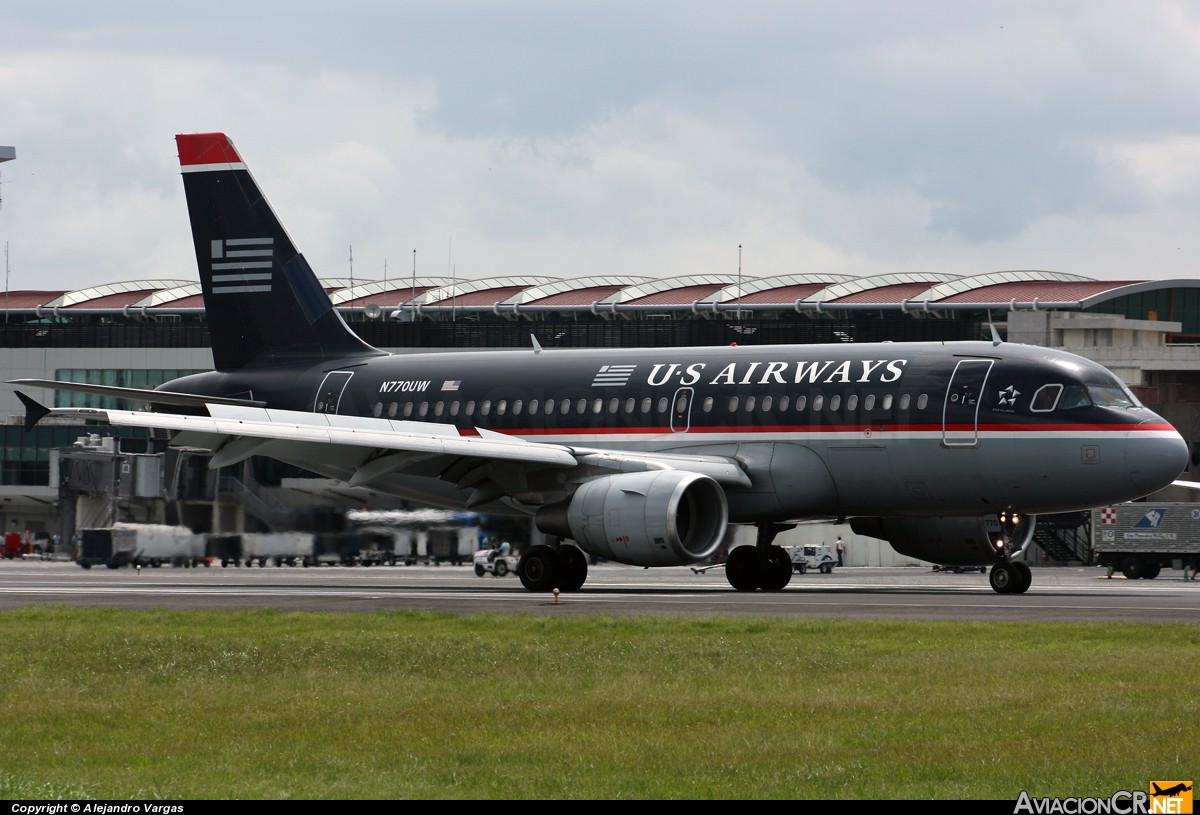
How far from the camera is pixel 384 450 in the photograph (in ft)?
112

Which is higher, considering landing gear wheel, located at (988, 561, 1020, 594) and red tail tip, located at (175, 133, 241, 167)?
red tail tip, located at (175, 133, 241, 167)

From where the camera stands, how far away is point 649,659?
18688 millimetres

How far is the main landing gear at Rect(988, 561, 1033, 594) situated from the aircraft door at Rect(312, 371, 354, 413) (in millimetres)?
15692

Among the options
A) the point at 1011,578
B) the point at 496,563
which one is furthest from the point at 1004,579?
the point at 496,563

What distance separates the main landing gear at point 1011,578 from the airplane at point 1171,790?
22335mm

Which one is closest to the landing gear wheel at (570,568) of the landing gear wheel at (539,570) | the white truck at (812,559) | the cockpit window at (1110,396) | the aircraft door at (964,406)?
the landing gear wheel at (539,570)

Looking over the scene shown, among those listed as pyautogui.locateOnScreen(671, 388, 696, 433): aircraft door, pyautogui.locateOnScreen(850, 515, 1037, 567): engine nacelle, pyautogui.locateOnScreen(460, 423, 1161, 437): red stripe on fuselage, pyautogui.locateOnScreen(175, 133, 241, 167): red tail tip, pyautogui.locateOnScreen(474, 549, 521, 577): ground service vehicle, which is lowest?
pyautogui.locateOnScreen(474, 549, 521, 577): ground service vehicle

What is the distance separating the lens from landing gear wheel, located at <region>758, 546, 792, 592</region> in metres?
35.8

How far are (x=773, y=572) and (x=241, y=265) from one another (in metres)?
15.8

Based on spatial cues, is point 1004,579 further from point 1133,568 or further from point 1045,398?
point 1133,568

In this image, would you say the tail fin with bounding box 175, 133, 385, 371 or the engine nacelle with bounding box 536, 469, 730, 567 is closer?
the engine nacelle with bounding box 536, 469, 730, 567

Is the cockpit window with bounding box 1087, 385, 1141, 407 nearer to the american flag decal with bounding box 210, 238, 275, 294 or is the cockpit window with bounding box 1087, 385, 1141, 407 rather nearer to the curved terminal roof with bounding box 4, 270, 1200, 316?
the american flag decal with bounding box 210, 238, 275, 294

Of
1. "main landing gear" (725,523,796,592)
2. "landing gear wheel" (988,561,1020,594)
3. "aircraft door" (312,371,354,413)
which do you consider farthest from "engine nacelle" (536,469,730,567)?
"aircraft door" (312,371,354,413)

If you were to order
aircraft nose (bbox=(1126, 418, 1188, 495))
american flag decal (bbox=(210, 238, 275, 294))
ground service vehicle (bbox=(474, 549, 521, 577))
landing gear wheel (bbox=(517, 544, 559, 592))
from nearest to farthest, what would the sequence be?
aircraft nose (bbox=(1126, 418, 1188, 495))
landing gear wheel (bbox=(517, 544, 559, 592))
american flag decal (bbox=(210, 238, 275, 294))
ground service vehicle (bbox=(474, 549, 521, 577))
